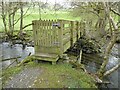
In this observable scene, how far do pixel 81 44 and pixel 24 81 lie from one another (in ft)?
22.7

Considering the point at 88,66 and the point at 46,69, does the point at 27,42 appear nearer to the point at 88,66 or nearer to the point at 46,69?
the point at 88,66

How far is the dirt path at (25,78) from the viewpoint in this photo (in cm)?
508

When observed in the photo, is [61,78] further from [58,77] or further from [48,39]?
[48,39]

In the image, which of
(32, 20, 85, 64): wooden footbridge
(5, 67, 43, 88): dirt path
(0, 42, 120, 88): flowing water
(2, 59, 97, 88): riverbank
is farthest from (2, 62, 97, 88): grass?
(0, 42, 120, 88): flowing water

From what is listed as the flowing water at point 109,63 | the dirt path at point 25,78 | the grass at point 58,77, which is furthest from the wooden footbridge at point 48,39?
the flowing water at point 109,63

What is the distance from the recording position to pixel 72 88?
499cm

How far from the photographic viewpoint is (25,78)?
17.8ft

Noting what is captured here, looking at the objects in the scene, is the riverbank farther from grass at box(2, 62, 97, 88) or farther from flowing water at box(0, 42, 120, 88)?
flowing water at box(0, 42, 120, 88)

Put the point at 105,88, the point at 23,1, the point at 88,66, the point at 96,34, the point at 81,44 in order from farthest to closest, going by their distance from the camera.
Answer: the point at 96,34 < the point at 23,1 < the point at 81,44 < the point at 88,66 < the point at 105,88

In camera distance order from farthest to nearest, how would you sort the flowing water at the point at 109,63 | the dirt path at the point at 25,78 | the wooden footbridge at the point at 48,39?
the flowing water at the point at 109,63
the wooden footbridge at the point at 48,39
the dirt path at the point at 25,78

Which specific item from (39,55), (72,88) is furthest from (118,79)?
(39,55)

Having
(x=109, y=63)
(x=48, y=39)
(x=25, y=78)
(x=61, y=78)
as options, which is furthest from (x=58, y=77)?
(x=109, y=63)

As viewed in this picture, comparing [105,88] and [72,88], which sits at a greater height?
[72,88]

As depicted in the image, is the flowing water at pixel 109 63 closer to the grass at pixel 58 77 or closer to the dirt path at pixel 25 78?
the grass at pixel 58 77
